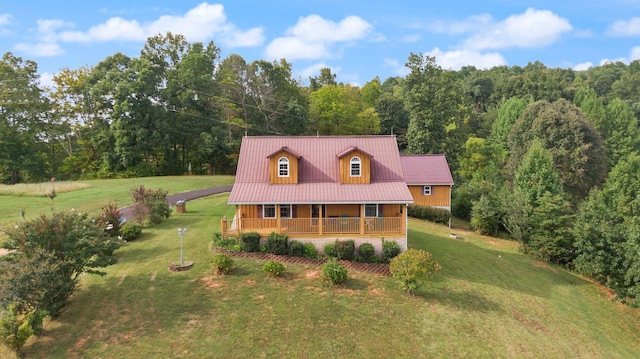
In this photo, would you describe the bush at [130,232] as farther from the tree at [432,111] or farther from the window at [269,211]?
the tree at [432,111]

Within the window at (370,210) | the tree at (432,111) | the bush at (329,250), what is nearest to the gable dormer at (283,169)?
the bush at (329,250)

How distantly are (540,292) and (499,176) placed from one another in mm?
31531

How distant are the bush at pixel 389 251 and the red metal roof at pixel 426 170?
15.2 meters

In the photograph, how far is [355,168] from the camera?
2189cm

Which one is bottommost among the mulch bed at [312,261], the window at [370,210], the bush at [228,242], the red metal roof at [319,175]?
the mulch bed at [312,261]

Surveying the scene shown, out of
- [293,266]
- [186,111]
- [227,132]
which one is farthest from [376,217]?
[186,111]

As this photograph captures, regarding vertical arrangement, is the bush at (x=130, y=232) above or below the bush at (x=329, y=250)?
above

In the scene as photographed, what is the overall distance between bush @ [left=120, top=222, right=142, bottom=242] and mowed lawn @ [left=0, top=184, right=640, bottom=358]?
1.34 meters

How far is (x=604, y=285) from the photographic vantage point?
74.2ft

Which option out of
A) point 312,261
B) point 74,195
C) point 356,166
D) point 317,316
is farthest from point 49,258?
point 74,195

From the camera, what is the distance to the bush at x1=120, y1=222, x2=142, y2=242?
22.5 metres

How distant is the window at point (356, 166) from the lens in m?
21.8

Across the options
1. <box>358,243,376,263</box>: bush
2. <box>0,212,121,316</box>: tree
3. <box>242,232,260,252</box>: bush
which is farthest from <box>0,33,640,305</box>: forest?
<box>0,212,121,316</box>: tree

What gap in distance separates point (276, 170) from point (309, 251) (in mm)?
5307
